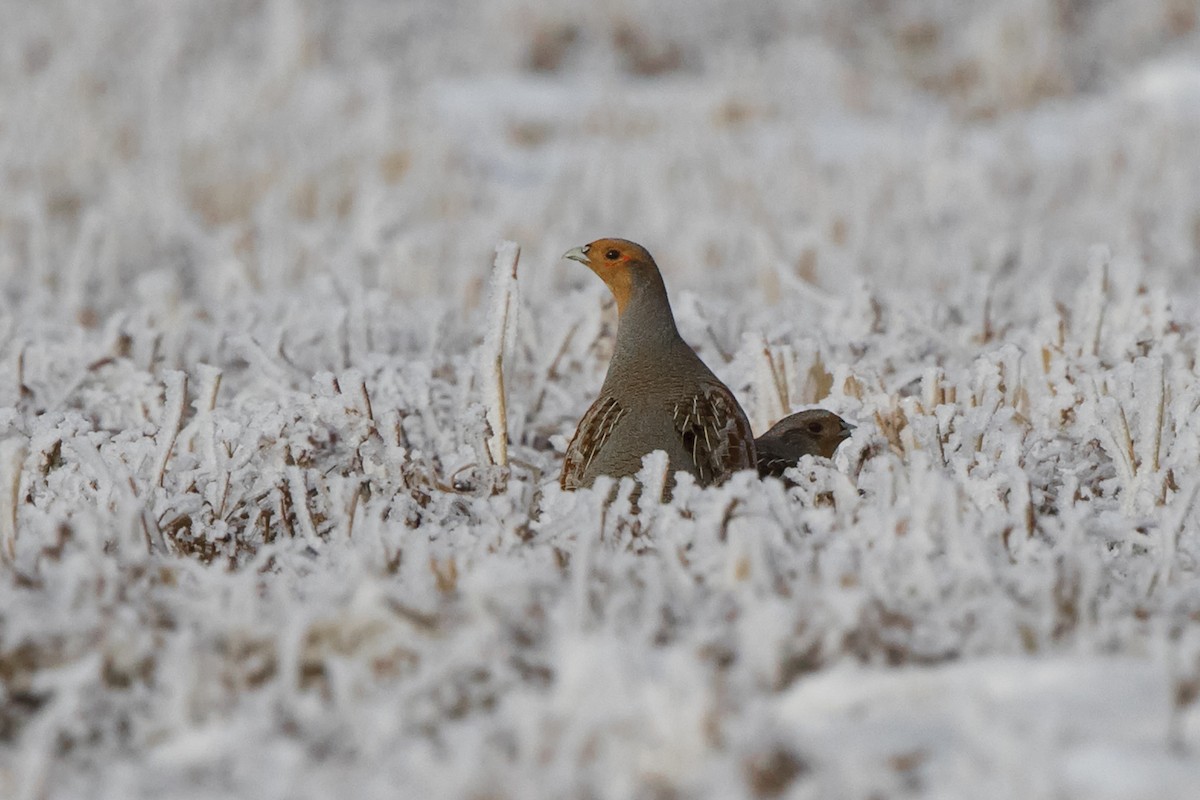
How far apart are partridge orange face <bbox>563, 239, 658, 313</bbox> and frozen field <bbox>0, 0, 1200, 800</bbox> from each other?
0.27 m

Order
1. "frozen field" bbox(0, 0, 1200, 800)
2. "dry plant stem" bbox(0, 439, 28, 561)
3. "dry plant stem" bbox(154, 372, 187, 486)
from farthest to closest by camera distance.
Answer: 1. "dry plant stem" bbox(154, 372, 187, 486)
2. "dry plant stem" bbox(0, 439, 28, 561)
3. "frozen field" bbox(0, 0, 1200, 800)

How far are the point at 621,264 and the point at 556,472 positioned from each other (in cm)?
50

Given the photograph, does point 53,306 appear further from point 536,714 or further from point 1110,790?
point 1110,790

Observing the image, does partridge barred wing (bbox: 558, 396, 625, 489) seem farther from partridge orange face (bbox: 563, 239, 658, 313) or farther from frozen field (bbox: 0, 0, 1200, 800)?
partridge orange face (bbox: 563, 239, 658, 313)

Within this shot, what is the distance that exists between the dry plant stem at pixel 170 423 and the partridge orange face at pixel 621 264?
3.03 ft

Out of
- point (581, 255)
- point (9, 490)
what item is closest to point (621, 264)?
point (581, 255)

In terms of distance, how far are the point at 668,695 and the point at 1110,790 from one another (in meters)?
0.48

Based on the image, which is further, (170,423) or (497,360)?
(497,360)

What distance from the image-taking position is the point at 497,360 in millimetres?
3168

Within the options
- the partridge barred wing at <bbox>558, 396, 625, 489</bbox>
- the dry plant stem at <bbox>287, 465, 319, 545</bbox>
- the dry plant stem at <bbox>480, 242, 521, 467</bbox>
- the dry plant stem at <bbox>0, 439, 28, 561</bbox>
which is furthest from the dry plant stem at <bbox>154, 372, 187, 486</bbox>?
the partridge barred wing at <bbox>558, 396, 625, 489</bbox>

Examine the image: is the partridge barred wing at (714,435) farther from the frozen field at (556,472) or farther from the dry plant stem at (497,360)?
the dry plant stem at (497,360)

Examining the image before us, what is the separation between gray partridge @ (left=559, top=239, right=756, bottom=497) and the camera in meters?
2.94

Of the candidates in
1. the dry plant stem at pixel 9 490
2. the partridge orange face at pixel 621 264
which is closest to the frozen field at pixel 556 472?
the dry plant stem at pixel 9 490

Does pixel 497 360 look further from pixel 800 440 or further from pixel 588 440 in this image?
pixel 800 440
